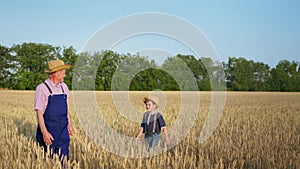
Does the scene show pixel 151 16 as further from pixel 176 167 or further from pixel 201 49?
pixel 176 167

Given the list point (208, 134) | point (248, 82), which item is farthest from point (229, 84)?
point (208, 134)

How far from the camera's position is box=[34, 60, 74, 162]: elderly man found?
4.63 meters

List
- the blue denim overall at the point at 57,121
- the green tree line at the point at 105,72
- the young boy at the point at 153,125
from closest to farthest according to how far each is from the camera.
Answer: the blue denim overall at the point at 57,121
the young boy at the point at 153,125
the green tree line at the point at 105,72

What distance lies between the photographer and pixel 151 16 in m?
6.46

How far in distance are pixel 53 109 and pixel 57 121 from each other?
0.18 metres

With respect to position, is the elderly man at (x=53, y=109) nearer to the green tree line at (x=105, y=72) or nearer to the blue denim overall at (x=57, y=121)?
the blue denim overall at (x=57, y=121)

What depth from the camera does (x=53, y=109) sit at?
186 inches

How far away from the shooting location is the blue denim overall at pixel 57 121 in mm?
4719

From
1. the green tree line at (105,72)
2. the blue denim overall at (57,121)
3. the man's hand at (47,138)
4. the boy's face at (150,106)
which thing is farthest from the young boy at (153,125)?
the green tree line at (105,72)

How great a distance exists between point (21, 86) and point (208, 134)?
4472 centimetres

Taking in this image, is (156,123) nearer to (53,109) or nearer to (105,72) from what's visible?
(53,109)

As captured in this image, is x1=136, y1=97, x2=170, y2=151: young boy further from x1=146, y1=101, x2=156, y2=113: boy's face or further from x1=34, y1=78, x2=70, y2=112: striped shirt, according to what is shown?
x1=34, y1=78, x2=70, y2=112: striped shirt

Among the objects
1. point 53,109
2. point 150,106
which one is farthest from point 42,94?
point 150,106

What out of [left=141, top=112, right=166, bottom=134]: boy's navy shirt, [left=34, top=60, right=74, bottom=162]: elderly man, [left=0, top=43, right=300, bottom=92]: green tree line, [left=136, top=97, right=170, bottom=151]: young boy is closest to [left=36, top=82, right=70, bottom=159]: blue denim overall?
[left=34, top=60, right=74, bottom=162]: elderly man
